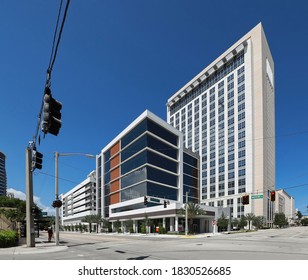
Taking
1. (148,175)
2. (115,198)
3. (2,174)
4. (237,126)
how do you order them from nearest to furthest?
(148,175)
(115,198)
(237,126)
(2,174)

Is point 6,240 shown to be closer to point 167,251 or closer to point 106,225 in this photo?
point 167,251

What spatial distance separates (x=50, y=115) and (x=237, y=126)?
11285 cm

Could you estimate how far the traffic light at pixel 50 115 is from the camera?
9195mm

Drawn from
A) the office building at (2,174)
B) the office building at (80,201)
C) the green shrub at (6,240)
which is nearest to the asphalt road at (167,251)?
the green shrub at (6,240)

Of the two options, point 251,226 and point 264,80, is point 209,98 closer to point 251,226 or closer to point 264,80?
point 264,80

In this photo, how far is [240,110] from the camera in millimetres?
116188

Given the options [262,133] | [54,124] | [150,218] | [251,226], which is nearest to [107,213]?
[150,218]

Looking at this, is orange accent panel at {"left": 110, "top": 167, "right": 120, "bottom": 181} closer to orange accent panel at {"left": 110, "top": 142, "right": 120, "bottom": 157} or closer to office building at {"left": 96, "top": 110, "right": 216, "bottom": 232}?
office building at {"left": 96, "top": 110, "right": 216, "bottom": 232}

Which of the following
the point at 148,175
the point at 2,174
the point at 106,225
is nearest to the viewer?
the point at 148,175

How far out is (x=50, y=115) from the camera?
9.34 m

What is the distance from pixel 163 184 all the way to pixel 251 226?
1698 inches

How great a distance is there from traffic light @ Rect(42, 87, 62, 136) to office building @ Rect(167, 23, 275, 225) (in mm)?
104758

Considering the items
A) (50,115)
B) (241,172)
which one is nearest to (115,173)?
(241,172)

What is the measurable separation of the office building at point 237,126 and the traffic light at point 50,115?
4124 inches
